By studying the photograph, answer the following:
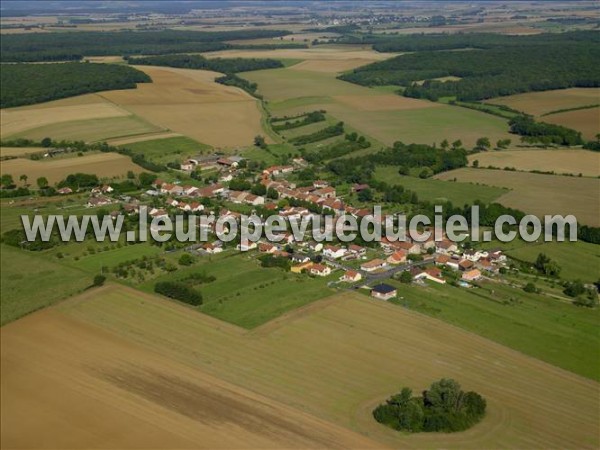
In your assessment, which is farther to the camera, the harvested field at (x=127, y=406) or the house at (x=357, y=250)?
the house at (x=357, y=250)

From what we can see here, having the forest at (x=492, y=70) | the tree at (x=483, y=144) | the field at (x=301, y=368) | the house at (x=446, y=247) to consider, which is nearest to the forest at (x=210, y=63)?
the forest at (x=492, y=70)

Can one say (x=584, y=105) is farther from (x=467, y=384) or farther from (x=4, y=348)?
(x=4, y=348)

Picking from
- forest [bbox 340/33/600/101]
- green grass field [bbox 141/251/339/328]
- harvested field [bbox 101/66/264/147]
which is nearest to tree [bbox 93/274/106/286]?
green grass field [bbox 141/251/339/328]

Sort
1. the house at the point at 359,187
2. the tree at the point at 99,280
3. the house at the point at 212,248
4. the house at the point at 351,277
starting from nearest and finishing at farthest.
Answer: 1. the tree at the point at 99,280
2. the house at the point at 351,277
3. the house at the point at 212,248
4. the house at the point at 359,187

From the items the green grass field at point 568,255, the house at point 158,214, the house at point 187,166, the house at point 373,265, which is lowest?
the green grass field at point 568,255

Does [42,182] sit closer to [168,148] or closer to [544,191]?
[168,148]

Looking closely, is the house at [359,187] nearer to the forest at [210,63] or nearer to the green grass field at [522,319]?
the green grass field at [522,319]
